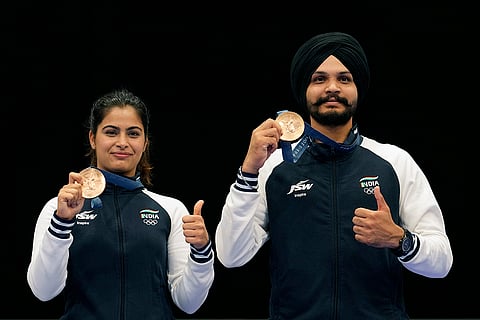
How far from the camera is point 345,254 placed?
3484 mm

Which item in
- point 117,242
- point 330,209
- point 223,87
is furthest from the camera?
point 223,87

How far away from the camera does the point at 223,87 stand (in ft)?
19.0

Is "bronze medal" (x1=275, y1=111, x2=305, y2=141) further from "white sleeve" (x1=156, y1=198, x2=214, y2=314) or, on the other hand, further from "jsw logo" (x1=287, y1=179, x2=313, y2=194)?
"white sleeve" (x1=156, y1=198, x2=214, y2=314)

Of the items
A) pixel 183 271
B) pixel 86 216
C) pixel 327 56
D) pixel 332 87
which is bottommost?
pixel 183 271

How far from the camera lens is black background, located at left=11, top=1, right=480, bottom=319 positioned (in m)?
5.66

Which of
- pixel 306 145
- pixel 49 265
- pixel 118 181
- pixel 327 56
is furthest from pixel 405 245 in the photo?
pixel 49 265

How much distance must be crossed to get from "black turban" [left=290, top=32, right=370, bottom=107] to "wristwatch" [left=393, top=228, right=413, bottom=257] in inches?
26.0

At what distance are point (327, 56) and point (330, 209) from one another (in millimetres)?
615

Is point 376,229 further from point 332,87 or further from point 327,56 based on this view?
point 327,56

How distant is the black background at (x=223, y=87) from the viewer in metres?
5.66

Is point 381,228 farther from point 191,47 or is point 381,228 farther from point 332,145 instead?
point 191,47

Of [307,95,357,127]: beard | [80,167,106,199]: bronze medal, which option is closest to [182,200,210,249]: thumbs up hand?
[80,167,106,199]: bronze medal

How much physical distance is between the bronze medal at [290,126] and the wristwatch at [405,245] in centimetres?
56

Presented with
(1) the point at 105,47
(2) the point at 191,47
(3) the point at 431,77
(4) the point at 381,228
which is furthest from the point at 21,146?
(4) the point at 381,228
